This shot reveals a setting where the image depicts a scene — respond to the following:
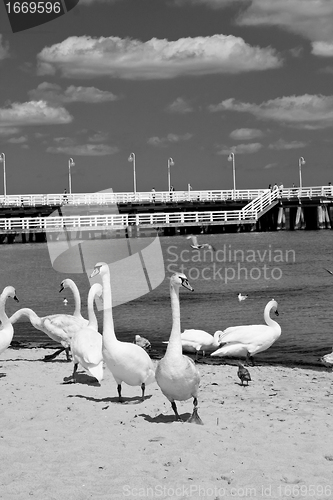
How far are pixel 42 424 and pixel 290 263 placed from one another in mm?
28840

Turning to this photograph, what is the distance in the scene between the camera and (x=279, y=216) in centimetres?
6681

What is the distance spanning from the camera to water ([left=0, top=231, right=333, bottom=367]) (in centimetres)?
1487

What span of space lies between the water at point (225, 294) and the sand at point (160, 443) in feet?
12.7

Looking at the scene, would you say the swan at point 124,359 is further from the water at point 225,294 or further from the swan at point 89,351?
the water at point 225,294

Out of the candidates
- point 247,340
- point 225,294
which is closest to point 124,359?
point 247,340

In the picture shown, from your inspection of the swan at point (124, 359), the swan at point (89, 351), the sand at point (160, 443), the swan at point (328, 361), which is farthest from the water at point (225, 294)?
the swan at point (124, 359)

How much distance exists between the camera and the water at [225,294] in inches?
585

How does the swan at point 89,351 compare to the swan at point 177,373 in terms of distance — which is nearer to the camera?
the swan at point 177,373

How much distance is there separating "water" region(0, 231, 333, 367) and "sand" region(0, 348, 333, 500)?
A: 3.86 metres

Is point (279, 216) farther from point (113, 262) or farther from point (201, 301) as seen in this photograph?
point (201, 301)

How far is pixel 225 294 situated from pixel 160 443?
17.2 m

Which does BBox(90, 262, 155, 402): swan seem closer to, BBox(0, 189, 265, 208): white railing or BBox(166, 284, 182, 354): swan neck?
BBox(166, 284, 182, 354): swan neck

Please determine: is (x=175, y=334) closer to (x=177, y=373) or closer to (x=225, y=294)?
(x=177, y=373)

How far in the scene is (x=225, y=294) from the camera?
23.5 m
